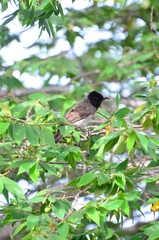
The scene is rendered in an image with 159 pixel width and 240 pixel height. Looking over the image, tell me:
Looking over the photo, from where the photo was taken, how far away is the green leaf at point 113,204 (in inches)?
150

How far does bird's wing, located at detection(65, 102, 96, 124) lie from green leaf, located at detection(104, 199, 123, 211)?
3114 millimetres

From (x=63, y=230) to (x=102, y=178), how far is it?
500mm

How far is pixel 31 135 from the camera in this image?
13.4 feet

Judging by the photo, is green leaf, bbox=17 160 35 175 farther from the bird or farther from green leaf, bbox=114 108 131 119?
the bird

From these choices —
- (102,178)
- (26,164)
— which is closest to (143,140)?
(102,178)

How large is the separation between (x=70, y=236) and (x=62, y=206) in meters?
0.25

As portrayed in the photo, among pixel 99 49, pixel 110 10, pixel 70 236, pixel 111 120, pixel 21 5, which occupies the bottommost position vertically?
pixel 99 49

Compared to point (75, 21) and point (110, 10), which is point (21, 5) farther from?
point (110, 10)

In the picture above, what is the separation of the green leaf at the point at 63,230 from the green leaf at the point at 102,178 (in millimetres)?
392

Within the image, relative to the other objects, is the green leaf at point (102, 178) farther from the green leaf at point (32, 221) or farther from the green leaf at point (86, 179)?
the green leaf at point (32, 221)

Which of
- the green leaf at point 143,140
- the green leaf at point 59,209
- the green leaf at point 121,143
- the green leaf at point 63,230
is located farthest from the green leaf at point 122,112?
the green leaf at point 63,230

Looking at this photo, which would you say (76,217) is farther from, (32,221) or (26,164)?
(26,164)

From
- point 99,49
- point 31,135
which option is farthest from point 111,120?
point 99,49

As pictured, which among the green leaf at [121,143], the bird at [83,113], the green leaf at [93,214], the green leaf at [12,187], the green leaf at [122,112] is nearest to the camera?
the green leaf at [93,214]
